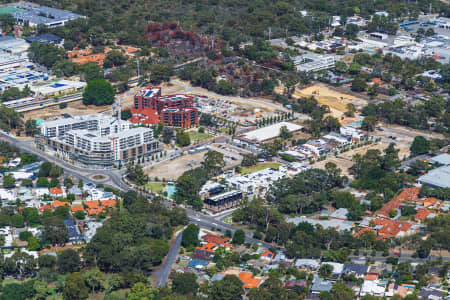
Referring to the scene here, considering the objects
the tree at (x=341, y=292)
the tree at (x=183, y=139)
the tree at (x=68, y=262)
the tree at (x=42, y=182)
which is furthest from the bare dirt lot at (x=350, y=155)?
the tree at (x=68, y=262)

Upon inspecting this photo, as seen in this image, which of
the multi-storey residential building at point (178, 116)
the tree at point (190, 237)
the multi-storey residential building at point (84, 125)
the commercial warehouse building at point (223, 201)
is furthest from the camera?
the multi-storey residential building at point (178, 116)

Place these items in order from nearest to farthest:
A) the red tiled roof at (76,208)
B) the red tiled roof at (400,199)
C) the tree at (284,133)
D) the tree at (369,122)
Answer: the red tiled roof at (76,208) → the red tiled roof at (400,199) → the tree at (284,133) → the tree at (369,122)

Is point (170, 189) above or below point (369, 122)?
below

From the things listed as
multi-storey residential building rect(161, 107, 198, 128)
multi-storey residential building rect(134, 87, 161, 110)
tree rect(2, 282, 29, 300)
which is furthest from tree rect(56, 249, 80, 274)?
multi-storey residential building rect(134, 87, 161, 110)

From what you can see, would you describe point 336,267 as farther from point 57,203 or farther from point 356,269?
point 57,203

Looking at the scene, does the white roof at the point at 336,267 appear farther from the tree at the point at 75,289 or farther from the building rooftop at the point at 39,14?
the building rooftop at the point at 39,14

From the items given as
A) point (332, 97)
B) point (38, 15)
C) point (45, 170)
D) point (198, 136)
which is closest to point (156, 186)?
point (45, 170)

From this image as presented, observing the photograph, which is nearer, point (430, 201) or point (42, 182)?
point (430, 201)

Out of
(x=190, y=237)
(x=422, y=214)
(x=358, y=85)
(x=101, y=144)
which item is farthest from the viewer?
(x=358, y=85)
